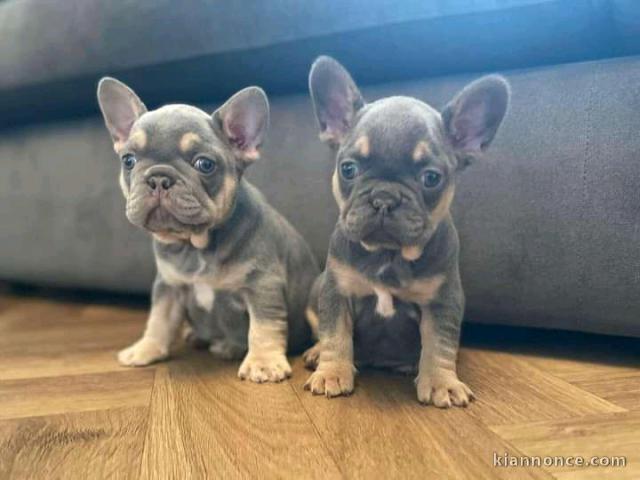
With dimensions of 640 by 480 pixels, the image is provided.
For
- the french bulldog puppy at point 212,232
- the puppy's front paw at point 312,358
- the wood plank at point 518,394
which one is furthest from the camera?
the puppy's front paw at point 312,358

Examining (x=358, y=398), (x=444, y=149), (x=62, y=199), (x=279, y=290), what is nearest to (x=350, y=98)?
(x=444, y=149)

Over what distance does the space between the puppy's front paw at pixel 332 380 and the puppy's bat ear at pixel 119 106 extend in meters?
0.86

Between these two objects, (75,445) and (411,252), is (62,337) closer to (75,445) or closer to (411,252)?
(75,445)

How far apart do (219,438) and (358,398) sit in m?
0.36

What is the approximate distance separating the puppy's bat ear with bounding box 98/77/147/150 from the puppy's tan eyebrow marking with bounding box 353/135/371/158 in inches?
26.2

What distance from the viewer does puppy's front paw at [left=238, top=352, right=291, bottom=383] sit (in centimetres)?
155

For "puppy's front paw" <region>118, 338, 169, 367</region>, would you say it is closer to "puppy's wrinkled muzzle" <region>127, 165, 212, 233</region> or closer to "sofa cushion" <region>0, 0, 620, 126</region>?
"puppy's wrinkled muzzle" <region>127, 165, 212, 233</region>

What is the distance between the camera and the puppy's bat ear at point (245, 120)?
1.64 meters

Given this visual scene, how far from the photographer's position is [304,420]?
1.29 metres

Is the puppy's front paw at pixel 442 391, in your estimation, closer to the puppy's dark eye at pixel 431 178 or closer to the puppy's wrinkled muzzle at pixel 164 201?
the puppy's dark eye at pixel 431 178

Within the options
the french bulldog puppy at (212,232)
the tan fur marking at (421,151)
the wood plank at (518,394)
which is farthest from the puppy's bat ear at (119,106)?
the wood plank at (518,394)

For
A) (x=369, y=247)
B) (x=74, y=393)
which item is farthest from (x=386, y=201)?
(x=74, y=393)

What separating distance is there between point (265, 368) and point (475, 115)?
84 cm

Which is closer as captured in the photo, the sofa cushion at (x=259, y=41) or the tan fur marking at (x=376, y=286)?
the tan fur marking at (x=376, y=286)
